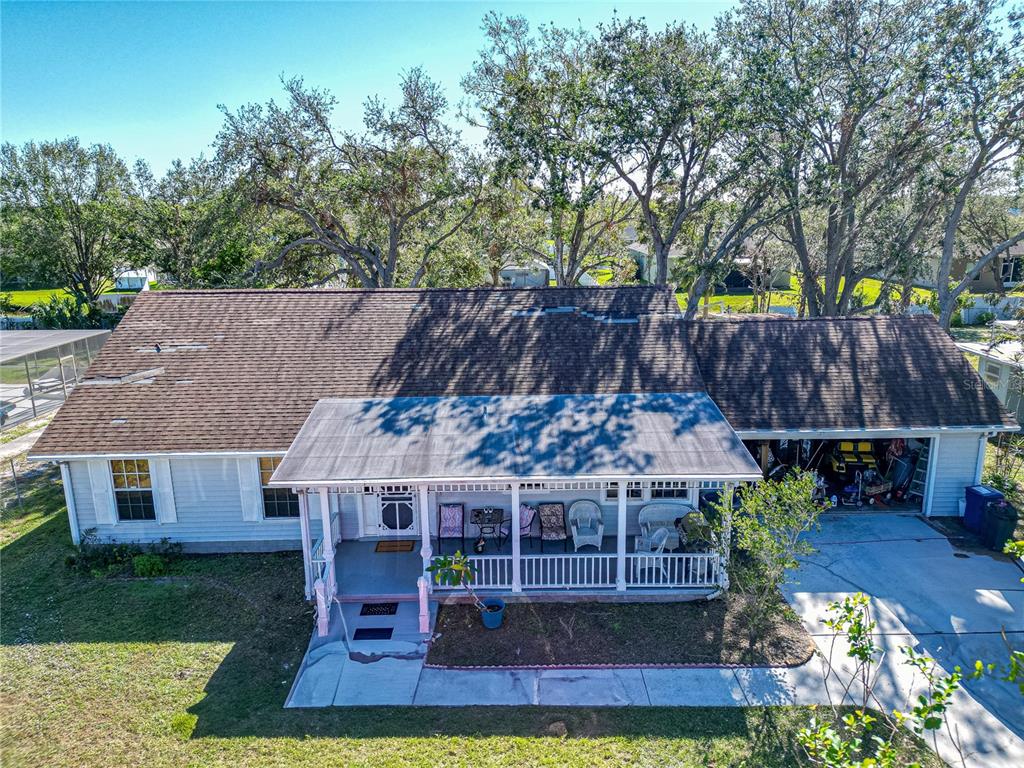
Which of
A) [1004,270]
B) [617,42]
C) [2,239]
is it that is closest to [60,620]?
[617,42]

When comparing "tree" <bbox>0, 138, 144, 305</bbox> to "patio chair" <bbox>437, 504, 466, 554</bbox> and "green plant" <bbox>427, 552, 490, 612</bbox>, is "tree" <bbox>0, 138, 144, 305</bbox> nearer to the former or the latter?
"patio chair" <bbox>437, 504, 466, 554</bbox>

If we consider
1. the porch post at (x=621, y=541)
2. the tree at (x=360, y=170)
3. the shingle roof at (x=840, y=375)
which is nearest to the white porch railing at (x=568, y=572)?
the porch post at (x=621, y=541)

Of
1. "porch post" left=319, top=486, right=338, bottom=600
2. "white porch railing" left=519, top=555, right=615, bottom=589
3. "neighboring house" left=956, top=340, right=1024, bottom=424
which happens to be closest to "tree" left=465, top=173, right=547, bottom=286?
"neighboring house" left=956, top=340, right=1024, bottom=424

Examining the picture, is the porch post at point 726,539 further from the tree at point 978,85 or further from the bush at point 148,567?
the tree at point 978,85

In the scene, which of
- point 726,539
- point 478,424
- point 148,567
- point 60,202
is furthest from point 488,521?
point 60,202

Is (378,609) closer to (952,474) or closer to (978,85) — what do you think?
(952,474)

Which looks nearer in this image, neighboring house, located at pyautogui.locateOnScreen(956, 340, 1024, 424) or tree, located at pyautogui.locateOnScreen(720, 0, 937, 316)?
neighboring house, located at pyautogui.locateOnScreen(956, 340, 1024, 424)
